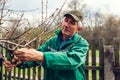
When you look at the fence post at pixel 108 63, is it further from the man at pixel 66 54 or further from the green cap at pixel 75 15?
the green cap at pixel 75 15

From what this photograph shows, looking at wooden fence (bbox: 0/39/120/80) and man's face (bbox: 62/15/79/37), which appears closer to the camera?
man's face (bbox: 62/15/79/37)

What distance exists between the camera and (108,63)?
652cm

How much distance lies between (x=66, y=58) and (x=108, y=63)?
12.0 ft

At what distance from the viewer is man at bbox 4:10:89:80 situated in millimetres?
2906

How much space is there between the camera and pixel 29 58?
8.77 ft

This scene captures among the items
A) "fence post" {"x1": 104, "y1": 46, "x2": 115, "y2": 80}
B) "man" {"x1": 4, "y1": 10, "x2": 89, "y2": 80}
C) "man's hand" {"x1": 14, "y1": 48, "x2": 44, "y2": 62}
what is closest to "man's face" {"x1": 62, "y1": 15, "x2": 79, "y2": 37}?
"man" {"x1": 4, "y1": 10, "x2": 89, "y2": 80}

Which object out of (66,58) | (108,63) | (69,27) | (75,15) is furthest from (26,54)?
(108,63)

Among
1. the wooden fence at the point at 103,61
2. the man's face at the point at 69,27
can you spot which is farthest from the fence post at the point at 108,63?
the man's face at the point at 69,27

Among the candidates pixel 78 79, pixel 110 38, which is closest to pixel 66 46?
pixel 78 79

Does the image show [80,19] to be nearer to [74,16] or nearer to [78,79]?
[74,16]

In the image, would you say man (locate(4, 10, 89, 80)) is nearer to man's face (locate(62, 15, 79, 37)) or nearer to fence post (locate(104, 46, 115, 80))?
man's face (locate(62, 15, 79, 37))

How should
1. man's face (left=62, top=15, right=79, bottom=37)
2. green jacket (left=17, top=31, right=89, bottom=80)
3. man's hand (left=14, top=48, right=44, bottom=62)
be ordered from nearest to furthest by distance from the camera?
man's hand (left=14, top=48, right=44, bottom=62), green jacket (left=17, top=31, right=89, bottom=80), man's face (left=62, top=15, right=79, bottom=37)

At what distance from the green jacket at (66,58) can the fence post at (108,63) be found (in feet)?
9.48

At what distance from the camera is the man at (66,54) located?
114 inches
